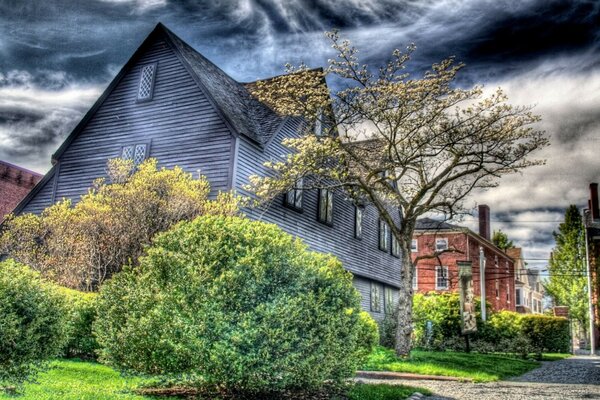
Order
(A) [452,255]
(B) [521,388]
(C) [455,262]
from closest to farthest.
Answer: (B) [521,388]
(C) [455,262]
(A) [452,255]

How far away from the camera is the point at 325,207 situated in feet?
78.1

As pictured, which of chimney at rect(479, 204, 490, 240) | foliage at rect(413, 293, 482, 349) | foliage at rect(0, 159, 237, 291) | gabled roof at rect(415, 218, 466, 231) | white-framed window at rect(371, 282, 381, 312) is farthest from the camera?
chimney at rect(479, 204, 490, 240)

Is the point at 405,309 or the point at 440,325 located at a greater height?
the point at 405,309

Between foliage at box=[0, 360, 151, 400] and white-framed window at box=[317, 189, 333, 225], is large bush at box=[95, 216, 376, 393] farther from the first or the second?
white-framed window at box=[317, 189, 333, 225]

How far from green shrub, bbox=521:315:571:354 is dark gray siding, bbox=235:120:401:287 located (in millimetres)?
8393

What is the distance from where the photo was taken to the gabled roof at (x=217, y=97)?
1888 cm

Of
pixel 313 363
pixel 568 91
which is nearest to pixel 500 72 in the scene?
pixel 568 91

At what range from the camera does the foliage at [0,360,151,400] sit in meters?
7.15

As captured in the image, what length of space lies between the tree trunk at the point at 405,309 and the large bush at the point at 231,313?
37.5 ft

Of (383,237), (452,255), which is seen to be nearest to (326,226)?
(383,237)

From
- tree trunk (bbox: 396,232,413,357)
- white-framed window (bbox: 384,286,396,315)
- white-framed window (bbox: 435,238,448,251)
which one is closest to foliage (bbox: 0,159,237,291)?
tree trunk (bbox: 396,232,413,357)

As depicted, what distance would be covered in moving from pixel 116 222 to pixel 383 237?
17474 millimetres

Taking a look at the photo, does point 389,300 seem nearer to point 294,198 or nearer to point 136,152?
point 294,198

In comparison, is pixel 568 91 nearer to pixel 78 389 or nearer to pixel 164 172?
pixel 164 172
